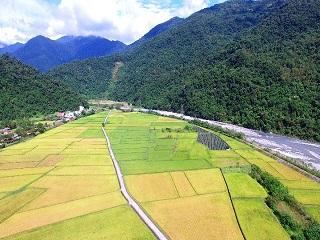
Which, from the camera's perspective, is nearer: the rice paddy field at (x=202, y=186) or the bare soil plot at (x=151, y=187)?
the rice paddy field at (x=202, y=186)

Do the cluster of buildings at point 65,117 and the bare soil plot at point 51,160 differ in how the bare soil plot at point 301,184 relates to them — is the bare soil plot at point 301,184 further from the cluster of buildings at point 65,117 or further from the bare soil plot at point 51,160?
the cluster of buildings at point 65,117

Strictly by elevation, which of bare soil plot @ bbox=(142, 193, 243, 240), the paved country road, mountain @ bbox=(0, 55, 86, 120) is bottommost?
the paved country road

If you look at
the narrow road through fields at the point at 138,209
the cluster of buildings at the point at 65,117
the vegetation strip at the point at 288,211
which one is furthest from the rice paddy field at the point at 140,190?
the cluster of buildings at the point at 65,117

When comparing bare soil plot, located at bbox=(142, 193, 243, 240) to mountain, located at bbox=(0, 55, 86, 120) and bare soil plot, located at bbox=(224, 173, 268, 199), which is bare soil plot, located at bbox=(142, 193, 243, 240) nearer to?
bare soil plot, located at bbox=(224, 173, 268, 199)

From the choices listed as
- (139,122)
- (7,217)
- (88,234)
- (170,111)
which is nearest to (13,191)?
(7,217)

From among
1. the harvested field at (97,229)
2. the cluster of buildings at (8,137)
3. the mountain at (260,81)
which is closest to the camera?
the harvested field at (97,229)

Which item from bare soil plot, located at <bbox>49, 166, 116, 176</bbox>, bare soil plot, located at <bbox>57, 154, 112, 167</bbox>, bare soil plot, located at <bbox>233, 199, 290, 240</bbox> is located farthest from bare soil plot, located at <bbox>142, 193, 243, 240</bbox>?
bare soil plot, located at <bbox>57, 154, 112, 167</bbox>
